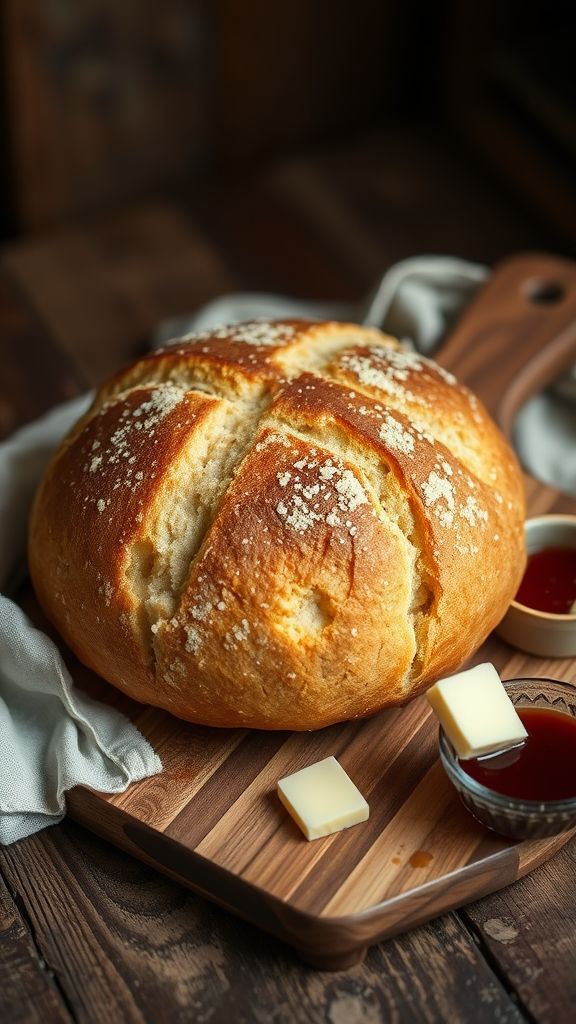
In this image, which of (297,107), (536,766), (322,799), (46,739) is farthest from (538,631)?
(297,107)

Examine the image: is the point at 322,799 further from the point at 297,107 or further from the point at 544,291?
the point at 297,107

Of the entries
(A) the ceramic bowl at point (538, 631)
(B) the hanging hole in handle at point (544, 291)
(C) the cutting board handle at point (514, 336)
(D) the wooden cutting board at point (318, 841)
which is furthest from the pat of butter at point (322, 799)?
(B) the hanging hole in handle at point (544, 291)

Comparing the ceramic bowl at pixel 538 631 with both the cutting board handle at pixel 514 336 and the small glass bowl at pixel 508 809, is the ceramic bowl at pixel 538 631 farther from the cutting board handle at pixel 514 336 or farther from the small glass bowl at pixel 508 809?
the cutting board handle at pixel 514 336

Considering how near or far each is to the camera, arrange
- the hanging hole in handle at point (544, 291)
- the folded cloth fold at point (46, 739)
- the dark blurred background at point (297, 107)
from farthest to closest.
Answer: the dark blurred background at point (297, 107) → the hanging hole in handle at point (544, 291) → the folded cloth fold at point (46, 739)

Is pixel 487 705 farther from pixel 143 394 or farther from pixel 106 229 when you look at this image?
pixel 106 229

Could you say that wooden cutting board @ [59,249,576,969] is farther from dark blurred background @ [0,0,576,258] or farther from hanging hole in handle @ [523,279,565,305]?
Result: dark blurred background @ [0,0,576,258]

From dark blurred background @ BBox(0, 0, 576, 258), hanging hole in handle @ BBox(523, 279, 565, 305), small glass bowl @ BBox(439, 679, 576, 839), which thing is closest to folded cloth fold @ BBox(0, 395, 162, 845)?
small glass bowl @ BBox(439, 679, 576, 839)
